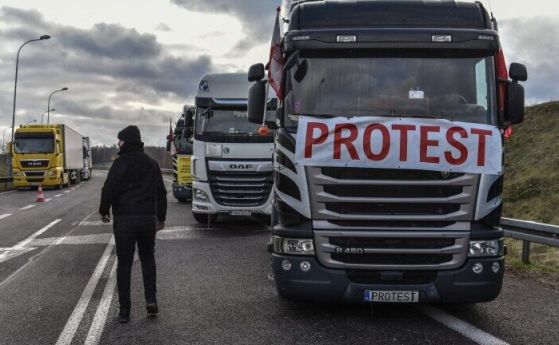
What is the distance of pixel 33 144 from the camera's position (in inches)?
1222

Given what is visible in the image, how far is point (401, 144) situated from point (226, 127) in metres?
7.77

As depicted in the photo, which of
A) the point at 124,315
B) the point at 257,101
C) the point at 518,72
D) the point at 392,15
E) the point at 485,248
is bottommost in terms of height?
the point at 124,315

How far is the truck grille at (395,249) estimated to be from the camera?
5.48m

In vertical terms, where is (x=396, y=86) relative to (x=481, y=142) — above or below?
above

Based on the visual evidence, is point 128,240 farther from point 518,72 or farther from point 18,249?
point 18,249

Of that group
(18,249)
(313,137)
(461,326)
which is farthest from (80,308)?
(18,249)

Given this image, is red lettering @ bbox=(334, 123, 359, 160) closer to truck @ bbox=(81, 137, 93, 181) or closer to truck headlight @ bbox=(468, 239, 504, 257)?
truck headlight @ bbox=(468, 239, 504, 257)

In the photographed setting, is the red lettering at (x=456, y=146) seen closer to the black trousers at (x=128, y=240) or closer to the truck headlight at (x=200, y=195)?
the black trousers at (x=128, y=240)

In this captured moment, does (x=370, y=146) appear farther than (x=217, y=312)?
No

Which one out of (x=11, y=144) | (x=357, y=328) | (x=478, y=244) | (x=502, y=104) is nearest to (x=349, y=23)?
(x=502, y=104)

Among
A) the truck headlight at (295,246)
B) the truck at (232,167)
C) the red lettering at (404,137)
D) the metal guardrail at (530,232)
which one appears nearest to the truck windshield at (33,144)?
the truck at (232,167)

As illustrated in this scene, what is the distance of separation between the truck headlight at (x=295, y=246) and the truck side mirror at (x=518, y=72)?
2518mm

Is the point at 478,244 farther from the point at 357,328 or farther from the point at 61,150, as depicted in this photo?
the point at 61,150

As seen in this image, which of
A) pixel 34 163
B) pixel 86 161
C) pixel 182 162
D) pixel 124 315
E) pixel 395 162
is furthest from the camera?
pixel 86 161
